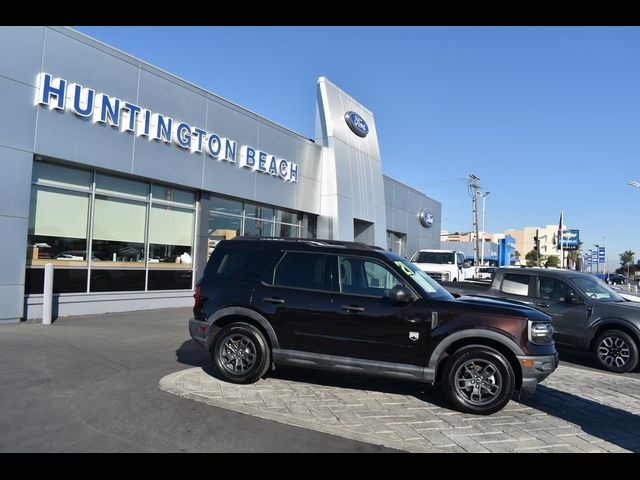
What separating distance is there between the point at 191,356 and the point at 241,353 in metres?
1.97

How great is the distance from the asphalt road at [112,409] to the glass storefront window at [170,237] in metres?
4.90

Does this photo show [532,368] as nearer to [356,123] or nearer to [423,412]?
[423,412]

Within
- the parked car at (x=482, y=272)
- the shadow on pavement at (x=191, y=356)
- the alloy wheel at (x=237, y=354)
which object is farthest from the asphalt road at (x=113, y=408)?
the parked car at (x=482, y=272)

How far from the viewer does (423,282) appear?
6184 millimetres

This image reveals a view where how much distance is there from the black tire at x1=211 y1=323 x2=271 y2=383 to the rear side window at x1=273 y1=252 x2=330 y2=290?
766 mm

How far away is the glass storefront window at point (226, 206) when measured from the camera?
15115 mm

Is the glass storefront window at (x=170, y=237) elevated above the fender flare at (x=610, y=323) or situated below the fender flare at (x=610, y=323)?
above

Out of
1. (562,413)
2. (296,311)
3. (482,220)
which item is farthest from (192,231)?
(482,220)

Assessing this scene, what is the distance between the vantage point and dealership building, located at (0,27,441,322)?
9.82m

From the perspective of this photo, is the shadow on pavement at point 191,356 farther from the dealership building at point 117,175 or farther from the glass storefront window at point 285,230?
the glass storefront window at point 285,230

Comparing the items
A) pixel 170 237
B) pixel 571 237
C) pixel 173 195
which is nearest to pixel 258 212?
pixel 173 195

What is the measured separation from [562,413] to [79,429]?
521cm

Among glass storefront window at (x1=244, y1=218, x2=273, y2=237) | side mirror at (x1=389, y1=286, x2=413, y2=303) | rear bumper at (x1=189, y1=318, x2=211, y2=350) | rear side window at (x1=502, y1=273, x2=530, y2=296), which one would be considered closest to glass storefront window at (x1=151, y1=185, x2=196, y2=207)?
glass storefront window at (x1=244, y1=218, x2=273, y2=237)
